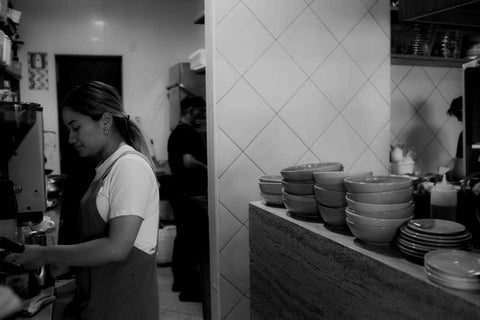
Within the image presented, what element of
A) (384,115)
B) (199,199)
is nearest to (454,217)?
(384,115)

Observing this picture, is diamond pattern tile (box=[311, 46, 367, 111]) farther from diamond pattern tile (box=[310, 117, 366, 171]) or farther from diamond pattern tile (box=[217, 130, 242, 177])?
diamond pattern tile (box=[217, 130, 242, 177])

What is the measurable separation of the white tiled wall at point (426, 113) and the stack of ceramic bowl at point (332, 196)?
241 cm

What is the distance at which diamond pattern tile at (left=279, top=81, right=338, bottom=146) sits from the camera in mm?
2605

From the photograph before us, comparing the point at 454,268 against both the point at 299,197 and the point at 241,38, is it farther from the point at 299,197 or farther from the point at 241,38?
the point at 241,38

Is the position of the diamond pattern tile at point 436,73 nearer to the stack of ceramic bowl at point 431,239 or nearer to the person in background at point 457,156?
the person in background at point 457,156

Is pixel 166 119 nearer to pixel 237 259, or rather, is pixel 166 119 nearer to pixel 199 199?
pixel 199 199

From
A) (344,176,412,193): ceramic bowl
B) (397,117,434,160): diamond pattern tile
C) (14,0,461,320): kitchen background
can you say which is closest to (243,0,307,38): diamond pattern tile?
(14,0,461,320): kitchen background

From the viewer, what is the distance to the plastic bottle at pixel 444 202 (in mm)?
1427

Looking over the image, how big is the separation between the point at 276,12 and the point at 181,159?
207 cm

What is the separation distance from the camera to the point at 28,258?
1583 mm

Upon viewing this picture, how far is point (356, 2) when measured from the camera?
2.69 metres

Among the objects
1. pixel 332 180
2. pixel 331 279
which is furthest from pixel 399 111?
pixel 331 279

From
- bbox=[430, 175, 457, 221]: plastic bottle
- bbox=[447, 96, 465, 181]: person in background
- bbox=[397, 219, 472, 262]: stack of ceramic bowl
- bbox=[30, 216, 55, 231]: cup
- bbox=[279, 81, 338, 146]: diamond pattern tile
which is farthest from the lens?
bbox=[447, 96, 465, 181]: person in background

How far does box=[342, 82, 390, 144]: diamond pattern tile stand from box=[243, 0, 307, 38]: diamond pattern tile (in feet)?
2.09
